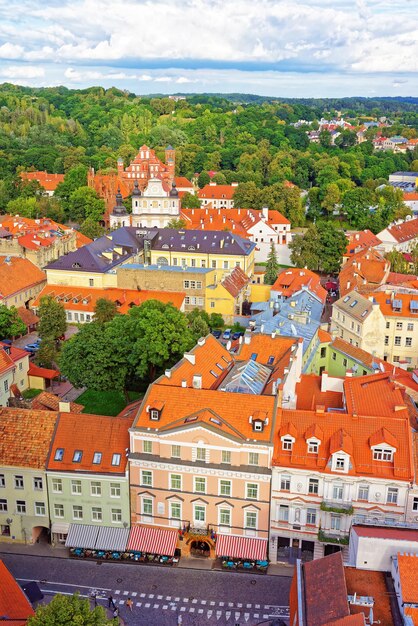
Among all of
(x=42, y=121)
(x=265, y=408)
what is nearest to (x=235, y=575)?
(x=265, y=408)

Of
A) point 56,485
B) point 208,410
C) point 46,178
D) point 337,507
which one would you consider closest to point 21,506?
point 56,485

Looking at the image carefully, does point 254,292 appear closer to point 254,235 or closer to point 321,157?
point 254,235

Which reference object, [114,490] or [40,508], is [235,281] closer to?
[114,490]

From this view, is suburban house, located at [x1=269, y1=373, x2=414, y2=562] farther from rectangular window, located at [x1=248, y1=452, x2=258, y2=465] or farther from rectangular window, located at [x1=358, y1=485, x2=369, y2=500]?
rectangular window, located at [x1=248, y1=452, x2=258, y2=465]

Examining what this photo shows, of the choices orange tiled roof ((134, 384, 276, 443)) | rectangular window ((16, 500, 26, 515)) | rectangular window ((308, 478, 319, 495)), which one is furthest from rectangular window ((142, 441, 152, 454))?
rectangular window ((308, 478, 319, 495))

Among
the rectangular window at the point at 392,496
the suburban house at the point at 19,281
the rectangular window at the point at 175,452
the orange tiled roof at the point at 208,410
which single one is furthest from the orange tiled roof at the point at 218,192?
the rectangular window at the point at 392,496

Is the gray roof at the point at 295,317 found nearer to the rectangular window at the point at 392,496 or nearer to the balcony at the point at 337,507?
the balcony at the point at 337,507
